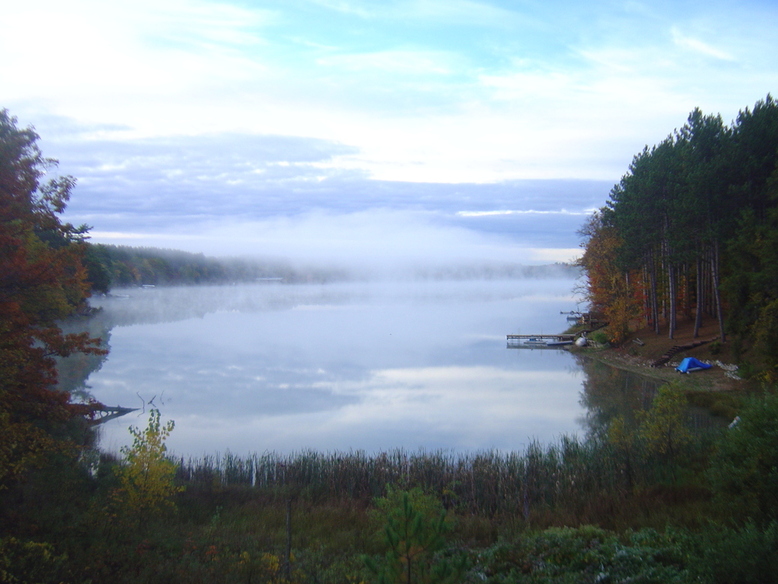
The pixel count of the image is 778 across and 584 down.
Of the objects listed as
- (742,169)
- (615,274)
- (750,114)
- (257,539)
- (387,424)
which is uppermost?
(750,114)

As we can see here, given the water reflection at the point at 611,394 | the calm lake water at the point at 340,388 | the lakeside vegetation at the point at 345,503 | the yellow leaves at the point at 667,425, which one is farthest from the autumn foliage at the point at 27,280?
the water reflection at the point at 611,394

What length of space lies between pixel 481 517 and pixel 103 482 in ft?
32.3

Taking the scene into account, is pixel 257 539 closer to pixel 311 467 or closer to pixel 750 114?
pixel 311 467

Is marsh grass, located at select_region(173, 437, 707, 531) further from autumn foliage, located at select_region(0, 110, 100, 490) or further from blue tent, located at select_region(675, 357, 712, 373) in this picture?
blue tent, located at select_region(675, 357, 712, 373)

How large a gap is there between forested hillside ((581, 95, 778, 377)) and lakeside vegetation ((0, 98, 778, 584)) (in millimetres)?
15410

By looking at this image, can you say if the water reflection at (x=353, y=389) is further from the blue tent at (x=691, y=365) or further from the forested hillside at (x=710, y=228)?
the forested hillside at (x=710, y=228)

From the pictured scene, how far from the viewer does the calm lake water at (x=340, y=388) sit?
1040 inches

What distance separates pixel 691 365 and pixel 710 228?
840 cm

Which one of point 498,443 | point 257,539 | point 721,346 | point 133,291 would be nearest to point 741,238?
point 721,346

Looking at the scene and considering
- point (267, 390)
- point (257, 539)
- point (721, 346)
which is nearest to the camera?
point (257, 539)

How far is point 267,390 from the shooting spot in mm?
38031

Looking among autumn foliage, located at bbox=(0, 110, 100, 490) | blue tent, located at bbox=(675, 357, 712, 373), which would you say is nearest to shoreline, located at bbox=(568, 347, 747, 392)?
blue tent, located at bbox=(675, 357, 712, 373)

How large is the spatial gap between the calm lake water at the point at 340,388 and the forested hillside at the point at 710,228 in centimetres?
880

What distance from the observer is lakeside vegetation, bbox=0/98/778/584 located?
798cm
